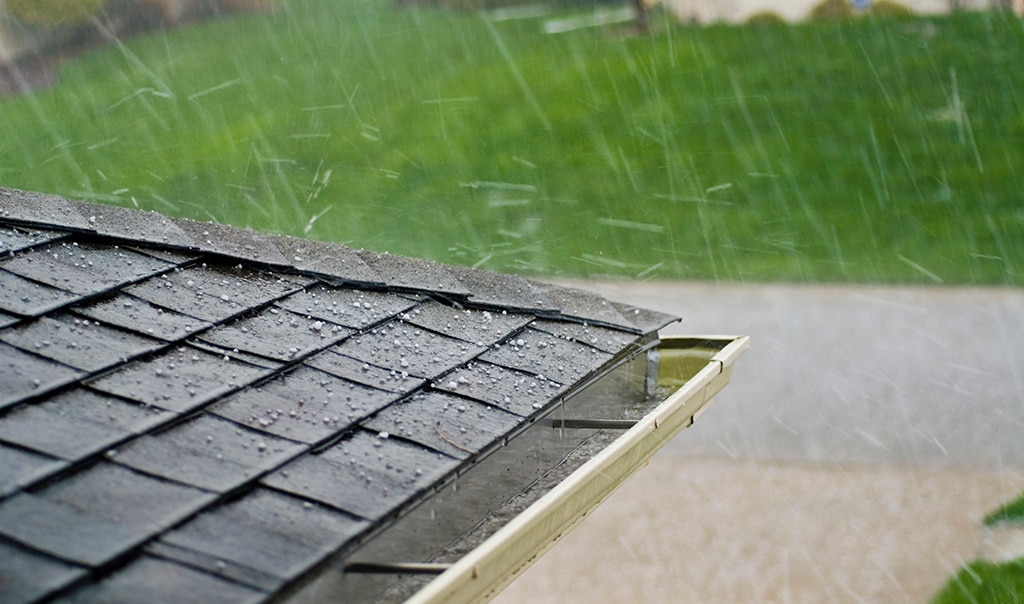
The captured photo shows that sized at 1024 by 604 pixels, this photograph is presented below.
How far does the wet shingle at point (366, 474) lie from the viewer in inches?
57.8

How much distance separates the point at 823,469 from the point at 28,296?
18.2ft

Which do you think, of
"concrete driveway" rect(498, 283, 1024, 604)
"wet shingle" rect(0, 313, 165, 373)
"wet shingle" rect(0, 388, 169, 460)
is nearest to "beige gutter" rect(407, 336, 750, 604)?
"wet shingle" rect(0, 388, 169, 460)

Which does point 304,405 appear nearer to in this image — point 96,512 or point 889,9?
point 96,512

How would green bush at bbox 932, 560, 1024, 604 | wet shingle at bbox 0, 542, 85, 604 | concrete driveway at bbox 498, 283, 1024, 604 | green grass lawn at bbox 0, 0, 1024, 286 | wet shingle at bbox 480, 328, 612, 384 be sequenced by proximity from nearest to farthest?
wet shingle at bbox 0, 542, 85, 604, wet shingle at bbox 480, 328, 612, 384, green bush at bbox 932, 560, 1024, 604, concrete driveway at bbox 498, 283, 1024, 604, green grass lawn at bbox 0, 0, 1024, 286

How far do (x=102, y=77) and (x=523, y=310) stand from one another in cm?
1738

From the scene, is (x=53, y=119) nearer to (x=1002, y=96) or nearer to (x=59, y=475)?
(x=1002, y=96)

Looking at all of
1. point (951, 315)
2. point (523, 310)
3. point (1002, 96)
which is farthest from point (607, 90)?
point (523, 310)

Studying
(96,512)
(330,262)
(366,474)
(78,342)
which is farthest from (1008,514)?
(96,512)

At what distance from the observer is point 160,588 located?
1230 mm

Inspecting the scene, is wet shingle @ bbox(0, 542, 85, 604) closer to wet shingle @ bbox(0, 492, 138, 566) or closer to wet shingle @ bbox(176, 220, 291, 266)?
wet shingle @ bbox(0, 492, 138, 566)

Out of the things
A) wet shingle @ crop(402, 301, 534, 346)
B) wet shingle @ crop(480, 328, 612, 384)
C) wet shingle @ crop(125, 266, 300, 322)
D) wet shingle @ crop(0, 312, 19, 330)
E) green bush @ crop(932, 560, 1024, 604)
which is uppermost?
wet shingle @ crop(0, 312, 19, 330)

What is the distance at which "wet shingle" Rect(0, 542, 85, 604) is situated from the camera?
1169 millimetres

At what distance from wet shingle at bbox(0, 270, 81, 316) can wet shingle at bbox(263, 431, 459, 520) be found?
1.92 feet

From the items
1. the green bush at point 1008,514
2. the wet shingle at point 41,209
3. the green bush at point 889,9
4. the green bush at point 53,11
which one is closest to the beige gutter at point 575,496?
the wet shingle at point 41,209
